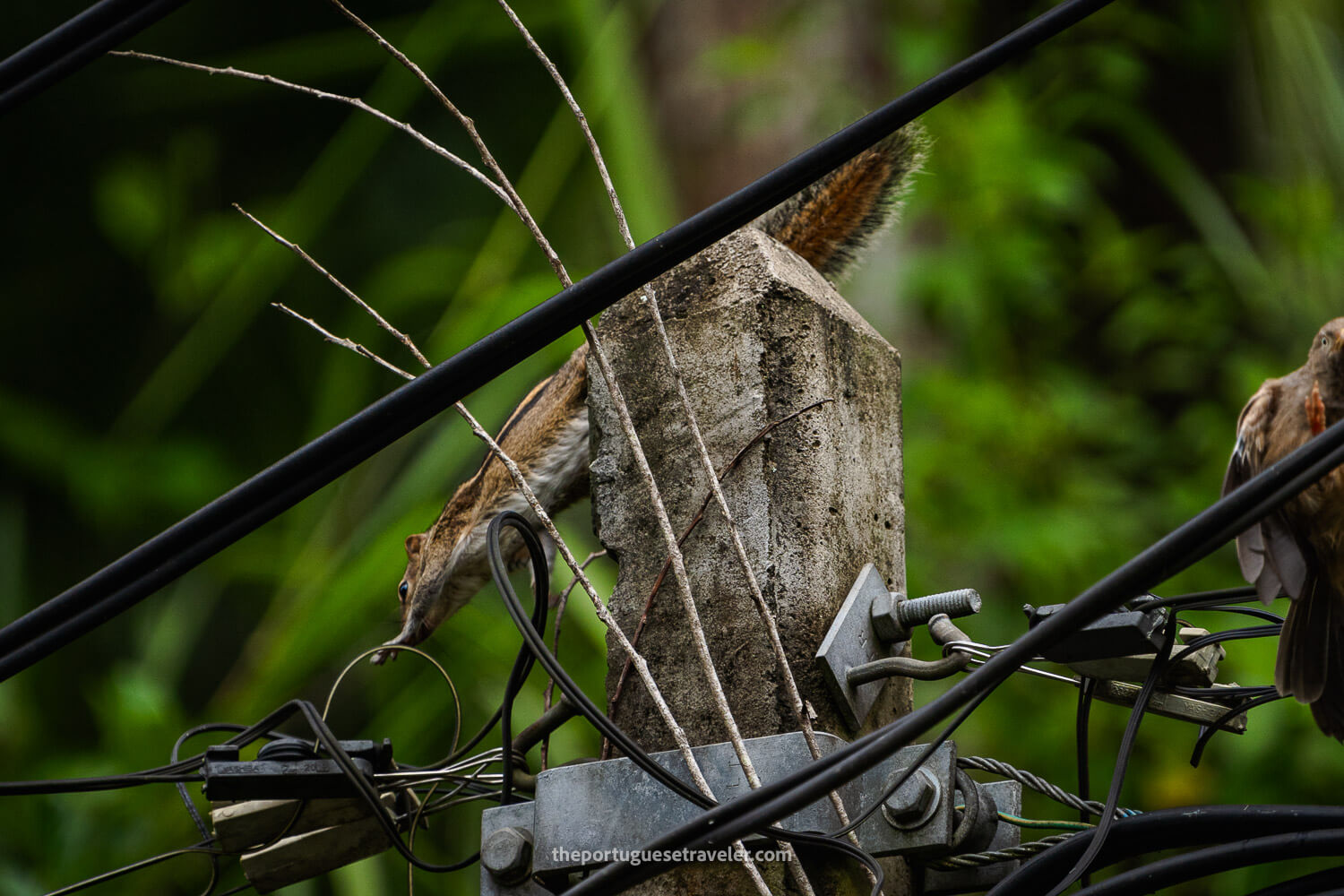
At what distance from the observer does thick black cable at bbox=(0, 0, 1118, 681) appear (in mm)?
1681

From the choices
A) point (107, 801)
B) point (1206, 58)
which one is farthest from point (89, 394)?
point (1206, 58)

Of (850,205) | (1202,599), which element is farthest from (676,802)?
(850,205)

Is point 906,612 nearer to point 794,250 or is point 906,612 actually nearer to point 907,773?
point 907,773

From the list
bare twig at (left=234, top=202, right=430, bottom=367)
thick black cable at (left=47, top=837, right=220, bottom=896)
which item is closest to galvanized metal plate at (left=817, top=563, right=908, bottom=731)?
bare twig at (left=234, top=202, right=430, bottom=367)

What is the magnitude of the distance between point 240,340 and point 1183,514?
5125mm

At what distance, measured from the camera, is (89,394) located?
753cm

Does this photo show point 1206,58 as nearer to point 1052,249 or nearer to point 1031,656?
point 1052,249

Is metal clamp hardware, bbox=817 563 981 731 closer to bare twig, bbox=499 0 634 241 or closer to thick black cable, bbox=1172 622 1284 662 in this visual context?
thick black cable, bbox=1172 622 1284 662

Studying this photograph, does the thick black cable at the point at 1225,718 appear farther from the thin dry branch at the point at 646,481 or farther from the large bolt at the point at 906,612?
the thin dry branch at the point at 646,481

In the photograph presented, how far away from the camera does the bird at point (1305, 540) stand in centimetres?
207

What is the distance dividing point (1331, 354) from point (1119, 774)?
921mm

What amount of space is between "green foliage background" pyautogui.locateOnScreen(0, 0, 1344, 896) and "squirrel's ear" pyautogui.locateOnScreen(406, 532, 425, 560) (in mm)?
217

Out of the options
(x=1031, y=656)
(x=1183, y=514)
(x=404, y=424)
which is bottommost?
(x=1183, y=514)

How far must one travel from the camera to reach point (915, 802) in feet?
6.41
